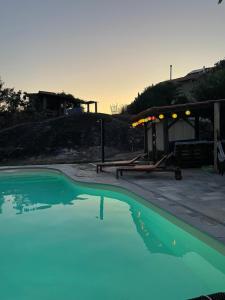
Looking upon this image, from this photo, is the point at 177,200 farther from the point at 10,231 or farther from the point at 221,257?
the point at 10,231

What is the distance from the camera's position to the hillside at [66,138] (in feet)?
80.8

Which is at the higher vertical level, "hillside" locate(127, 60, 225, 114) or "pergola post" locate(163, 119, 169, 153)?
"hillside" locate(127, 60, 225, 114)

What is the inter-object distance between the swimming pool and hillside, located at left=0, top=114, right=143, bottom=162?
15460mm

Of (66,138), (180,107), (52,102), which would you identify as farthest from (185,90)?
(180,107)

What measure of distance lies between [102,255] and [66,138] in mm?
22211

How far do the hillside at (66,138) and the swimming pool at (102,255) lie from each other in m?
15.5

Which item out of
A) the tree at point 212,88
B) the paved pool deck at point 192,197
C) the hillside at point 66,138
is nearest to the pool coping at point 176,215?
the paved pool deck at point 192,197

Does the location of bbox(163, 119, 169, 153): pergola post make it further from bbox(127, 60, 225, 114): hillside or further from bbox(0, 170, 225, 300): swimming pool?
bbox(127, 60, 225, 114): hillside

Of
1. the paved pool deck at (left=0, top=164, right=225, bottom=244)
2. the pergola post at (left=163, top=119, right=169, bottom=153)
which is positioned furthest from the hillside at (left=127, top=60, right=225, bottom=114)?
the paved pool deck at (left=0, top=164, right=225, bottom=244)

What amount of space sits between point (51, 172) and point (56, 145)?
34.4ft

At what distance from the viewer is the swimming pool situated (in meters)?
3.96

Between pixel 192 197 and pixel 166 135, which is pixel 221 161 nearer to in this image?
pixel 166 135

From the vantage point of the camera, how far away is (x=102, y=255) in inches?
202

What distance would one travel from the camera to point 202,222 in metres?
5.14
